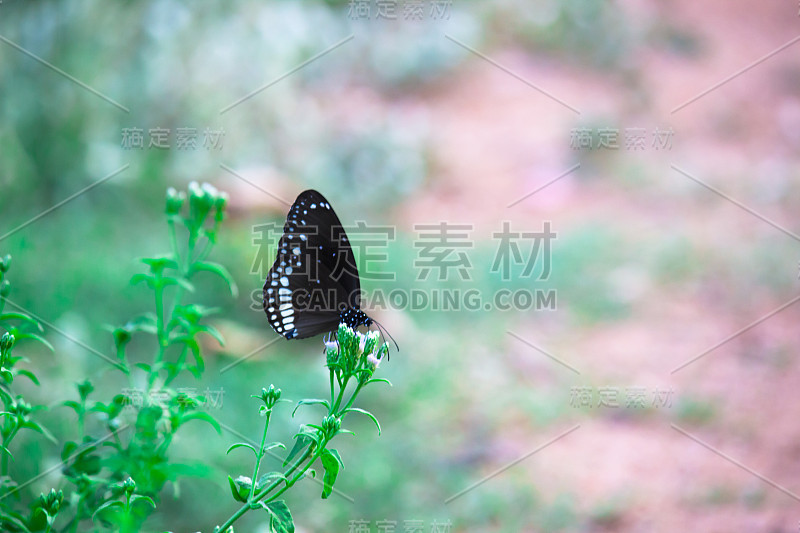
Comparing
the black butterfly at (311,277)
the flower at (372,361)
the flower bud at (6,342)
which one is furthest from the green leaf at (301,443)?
the flower bud at (6,342)

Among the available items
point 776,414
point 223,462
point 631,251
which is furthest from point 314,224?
point 631,251

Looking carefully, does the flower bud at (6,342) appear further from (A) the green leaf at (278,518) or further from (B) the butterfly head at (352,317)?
(B) the butterfly head at (352,317)

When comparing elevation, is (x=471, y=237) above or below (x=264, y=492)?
below

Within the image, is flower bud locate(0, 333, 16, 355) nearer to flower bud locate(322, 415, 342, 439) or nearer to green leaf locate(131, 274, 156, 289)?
green leaf locate(131, 274, 156, 289)

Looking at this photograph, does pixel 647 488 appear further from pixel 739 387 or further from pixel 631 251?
pixel 631 251

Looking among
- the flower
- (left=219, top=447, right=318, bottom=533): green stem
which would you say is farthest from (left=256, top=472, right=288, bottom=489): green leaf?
the flower

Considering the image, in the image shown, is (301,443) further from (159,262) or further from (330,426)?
(159,262)

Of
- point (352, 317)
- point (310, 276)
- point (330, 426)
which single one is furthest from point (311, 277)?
point (330, 426)
